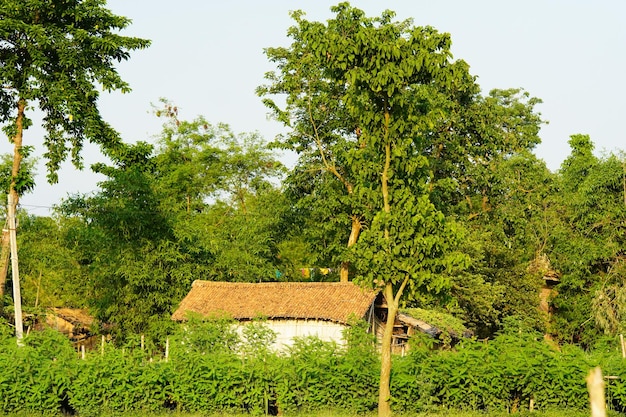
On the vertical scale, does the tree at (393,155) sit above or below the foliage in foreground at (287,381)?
above

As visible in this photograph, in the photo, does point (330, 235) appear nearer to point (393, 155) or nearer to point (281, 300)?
point (281, 300)

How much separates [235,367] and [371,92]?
655cm

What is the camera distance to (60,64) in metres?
22.1

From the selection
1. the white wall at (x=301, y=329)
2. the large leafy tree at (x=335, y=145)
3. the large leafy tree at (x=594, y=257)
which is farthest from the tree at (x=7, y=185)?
the large leafy tree at (x=594, y=257)

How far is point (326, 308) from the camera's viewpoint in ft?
92.6

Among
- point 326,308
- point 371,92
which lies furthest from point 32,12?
point 326,308

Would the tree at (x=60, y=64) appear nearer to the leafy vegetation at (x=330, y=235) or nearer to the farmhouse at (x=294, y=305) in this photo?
the leafy vegetation at (x=330, y=235)

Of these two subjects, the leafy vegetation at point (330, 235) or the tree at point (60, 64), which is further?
the tree at point (60, 64)

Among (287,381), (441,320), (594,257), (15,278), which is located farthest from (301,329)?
(594,257)

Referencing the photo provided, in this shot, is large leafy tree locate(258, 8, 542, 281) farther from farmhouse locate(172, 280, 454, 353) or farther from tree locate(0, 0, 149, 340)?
tree locate(0, 0, 149, 340)

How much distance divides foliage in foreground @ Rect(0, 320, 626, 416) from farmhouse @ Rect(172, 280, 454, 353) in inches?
331

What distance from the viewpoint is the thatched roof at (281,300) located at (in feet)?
92.0

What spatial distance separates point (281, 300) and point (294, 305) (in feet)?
2.29

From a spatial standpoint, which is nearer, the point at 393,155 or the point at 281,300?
the point at 393,155
